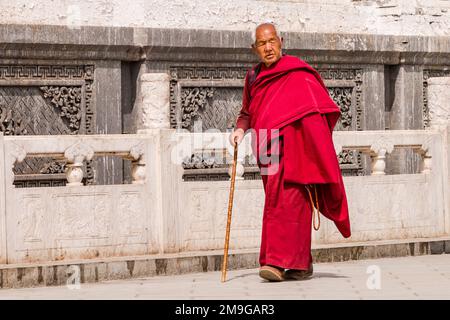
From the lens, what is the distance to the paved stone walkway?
7984 millimetres

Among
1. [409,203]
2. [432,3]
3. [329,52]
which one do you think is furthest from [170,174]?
[432,3]

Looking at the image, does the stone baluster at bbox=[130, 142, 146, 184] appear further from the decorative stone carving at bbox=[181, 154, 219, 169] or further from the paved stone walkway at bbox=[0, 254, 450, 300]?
the decorative stone carving at bbox=[181, 154, 219, 169]

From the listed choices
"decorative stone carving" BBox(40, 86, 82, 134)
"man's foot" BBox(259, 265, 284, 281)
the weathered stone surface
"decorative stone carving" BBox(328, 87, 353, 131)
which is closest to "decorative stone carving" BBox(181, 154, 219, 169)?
"decorative stone carving" BBox(40, 86, 82, 134)

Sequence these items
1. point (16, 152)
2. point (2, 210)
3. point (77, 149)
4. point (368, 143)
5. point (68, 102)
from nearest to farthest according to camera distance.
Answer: point (2, 210) → point (16, 152) → point (77, 149) → point (368, 143) → point (68, 102)

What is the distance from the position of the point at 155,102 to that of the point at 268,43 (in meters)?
1.48

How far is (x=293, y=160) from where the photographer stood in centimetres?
884

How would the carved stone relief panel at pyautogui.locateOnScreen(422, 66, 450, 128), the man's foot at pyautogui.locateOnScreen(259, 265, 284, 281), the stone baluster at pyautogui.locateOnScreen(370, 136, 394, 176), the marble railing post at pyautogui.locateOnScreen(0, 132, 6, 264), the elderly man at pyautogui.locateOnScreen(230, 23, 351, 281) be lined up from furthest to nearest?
1. the carved stone relief panel at pyautogui.locateOnScreen(422, 66, 450, 128)
2. the stone baluster at pyautogui.locateOnScreen(370, 136, 394, 176)
3. the marble railing post at pyautogui.locateOnScreen(0, 132, 6, 264)
4. the elderly man at pyautogui.locateOnScreen(230, 23, 351, 281)
5. the man's foot at pyautogui.locateOnScreen(259, 265, 284, 281)

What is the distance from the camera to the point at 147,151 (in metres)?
10.1

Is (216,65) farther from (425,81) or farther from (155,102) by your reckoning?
(155,102)

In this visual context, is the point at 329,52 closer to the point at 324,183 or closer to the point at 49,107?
the point at 49,107

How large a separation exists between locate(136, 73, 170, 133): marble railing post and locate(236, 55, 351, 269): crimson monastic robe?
122 cm

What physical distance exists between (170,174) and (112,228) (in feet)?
2.12

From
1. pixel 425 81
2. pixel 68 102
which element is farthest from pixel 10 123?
pixel 425 81

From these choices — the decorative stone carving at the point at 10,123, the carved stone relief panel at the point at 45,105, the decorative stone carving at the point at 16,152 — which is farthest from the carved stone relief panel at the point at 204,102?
the decorative stone carving at the point at 16,152
